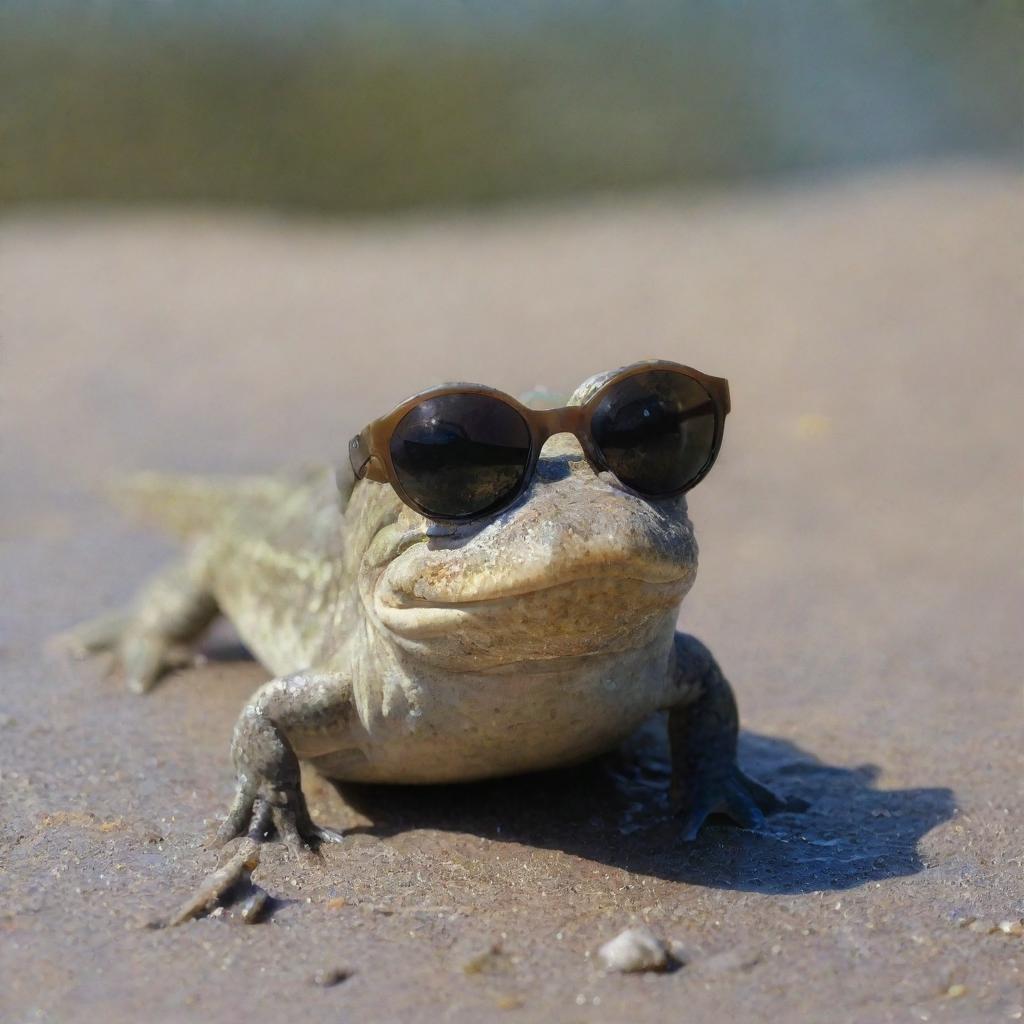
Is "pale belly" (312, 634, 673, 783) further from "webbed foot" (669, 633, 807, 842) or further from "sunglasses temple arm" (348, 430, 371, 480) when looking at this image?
"sunglasses temple arm" (348, 430, 371, 480)

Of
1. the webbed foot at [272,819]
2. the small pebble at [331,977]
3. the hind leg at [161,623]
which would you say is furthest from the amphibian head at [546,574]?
the hind leg at [161,623]

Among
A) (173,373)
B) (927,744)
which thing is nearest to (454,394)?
(927,744)

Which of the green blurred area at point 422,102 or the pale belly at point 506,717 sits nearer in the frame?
the pale belly at point 506,717

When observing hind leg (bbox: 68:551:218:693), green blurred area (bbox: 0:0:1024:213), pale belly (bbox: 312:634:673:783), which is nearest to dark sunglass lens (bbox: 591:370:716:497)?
pale belly (bbox: 312:634:673:783)

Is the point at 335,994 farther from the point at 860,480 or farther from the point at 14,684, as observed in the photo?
the point at 860,480

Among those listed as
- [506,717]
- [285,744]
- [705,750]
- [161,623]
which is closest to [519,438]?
[506,717]

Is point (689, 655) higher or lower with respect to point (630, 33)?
lower

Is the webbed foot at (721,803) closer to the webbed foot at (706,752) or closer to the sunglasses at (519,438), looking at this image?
the webbed foot at (706,752)
